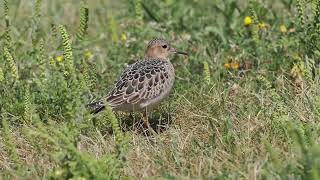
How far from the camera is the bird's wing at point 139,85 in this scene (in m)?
6.85

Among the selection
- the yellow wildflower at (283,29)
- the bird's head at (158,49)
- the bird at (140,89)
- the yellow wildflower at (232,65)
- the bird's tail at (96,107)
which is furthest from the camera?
the yellow wildflower at (283,29)

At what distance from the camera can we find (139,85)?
696 cm

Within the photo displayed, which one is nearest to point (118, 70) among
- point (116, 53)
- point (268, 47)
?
point (116, 53)

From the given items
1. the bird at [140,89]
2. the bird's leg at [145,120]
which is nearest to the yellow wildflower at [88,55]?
the bird at [140,89]

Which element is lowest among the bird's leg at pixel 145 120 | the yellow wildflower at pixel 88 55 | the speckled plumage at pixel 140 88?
the bird's leg at pixel 145 120

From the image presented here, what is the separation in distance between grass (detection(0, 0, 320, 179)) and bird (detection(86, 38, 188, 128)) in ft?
0.51

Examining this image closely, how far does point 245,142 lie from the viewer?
5926 mm

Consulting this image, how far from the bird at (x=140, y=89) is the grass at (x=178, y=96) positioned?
15 cm

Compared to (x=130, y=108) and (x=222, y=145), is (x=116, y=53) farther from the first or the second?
(x=222, y=145)

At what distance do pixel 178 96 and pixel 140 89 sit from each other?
0.63m

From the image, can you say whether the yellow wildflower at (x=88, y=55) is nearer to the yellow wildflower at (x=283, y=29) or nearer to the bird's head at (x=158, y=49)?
the bird's head at (x=158, y=49)

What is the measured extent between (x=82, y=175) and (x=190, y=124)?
1914mm

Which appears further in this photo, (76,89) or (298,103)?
(298,103)

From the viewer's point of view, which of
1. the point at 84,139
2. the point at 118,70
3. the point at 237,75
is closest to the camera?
the point at 84,139
